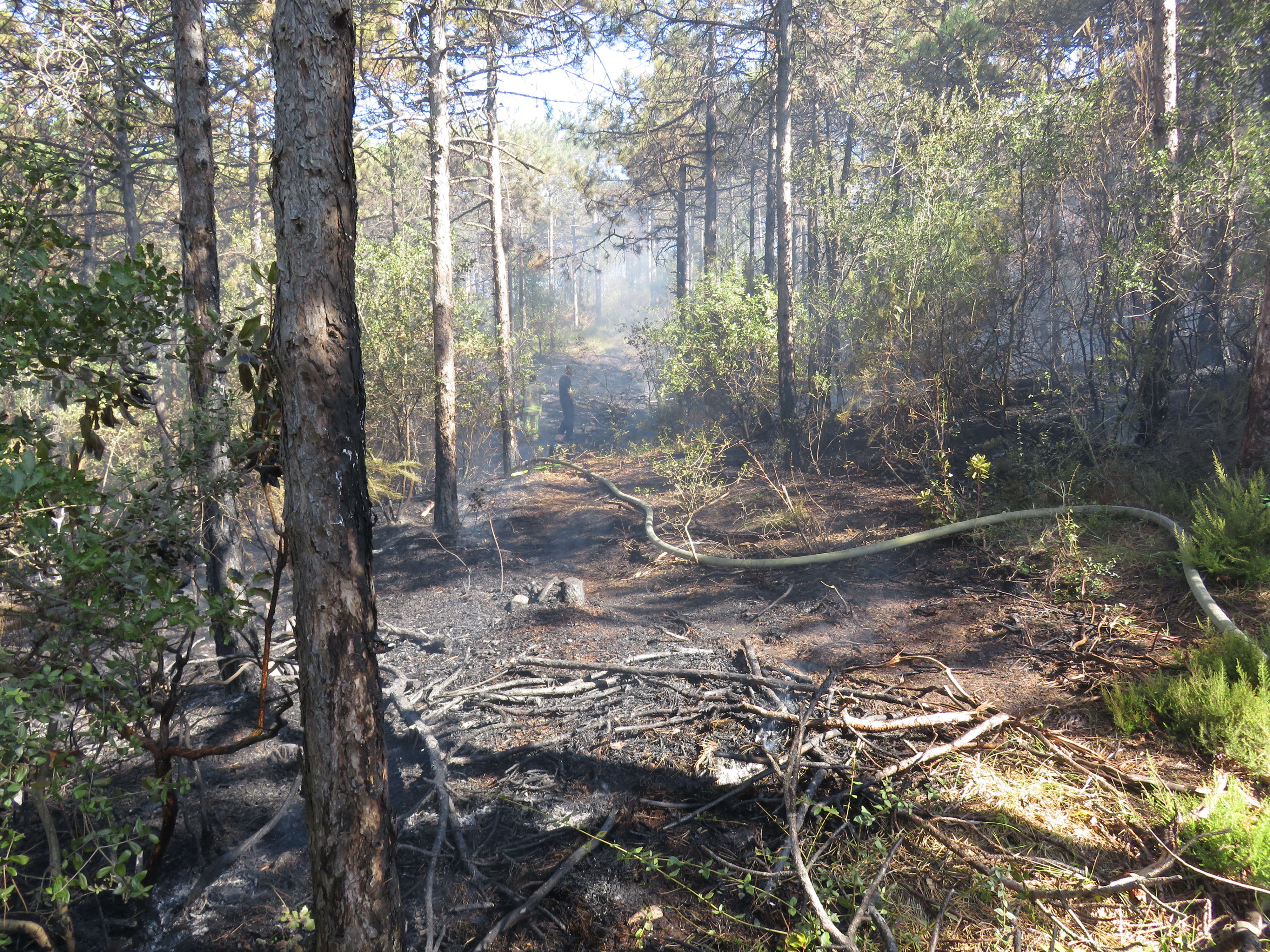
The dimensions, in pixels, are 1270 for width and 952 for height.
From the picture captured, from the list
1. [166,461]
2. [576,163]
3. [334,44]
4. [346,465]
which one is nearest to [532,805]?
[346,465]

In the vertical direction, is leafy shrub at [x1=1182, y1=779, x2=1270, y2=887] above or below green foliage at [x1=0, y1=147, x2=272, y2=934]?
below

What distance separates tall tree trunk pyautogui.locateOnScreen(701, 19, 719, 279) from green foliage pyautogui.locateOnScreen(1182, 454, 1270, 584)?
12036mm

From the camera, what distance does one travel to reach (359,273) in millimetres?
11375

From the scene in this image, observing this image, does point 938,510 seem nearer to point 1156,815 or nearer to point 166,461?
point 1156,815

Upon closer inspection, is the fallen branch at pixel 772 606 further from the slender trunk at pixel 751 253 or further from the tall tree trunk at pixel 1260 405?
the slender trunk at pixel 751 253

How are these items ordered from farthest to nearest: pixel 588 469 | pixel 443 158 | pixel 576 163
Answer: pixel 576 163, pixel 588 469, pixel 443 158

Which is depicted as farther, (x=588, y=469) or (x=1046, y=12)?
(x=588, y=469)

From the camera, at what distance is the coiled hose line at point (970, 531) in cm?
484

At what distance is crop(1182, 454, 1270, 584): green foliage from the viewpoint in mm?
5109

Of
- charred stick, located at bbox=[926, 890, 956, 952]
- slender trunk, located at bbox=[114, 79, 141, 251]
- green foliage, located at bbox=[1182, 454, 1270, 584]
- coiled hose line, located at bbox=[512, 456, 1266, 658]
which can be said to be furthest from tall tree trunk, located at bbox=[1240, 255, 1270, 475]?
slender trunk, located at bbox=[114, 79, 141, 251]

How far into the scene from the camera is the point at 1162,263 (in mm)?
7875

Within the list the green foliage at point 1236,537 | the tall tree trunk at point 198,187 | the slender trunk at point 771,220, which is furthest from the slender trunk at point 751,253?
the tall tree trunk at point 198,187

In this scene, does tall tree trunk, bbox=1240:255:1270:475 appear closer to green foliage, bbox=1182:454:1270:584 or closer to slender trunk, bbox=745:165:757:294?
green foliage, bbox=1182:454:1270:584

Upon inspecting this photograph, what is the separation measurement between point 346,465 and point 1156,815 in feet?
13.2
